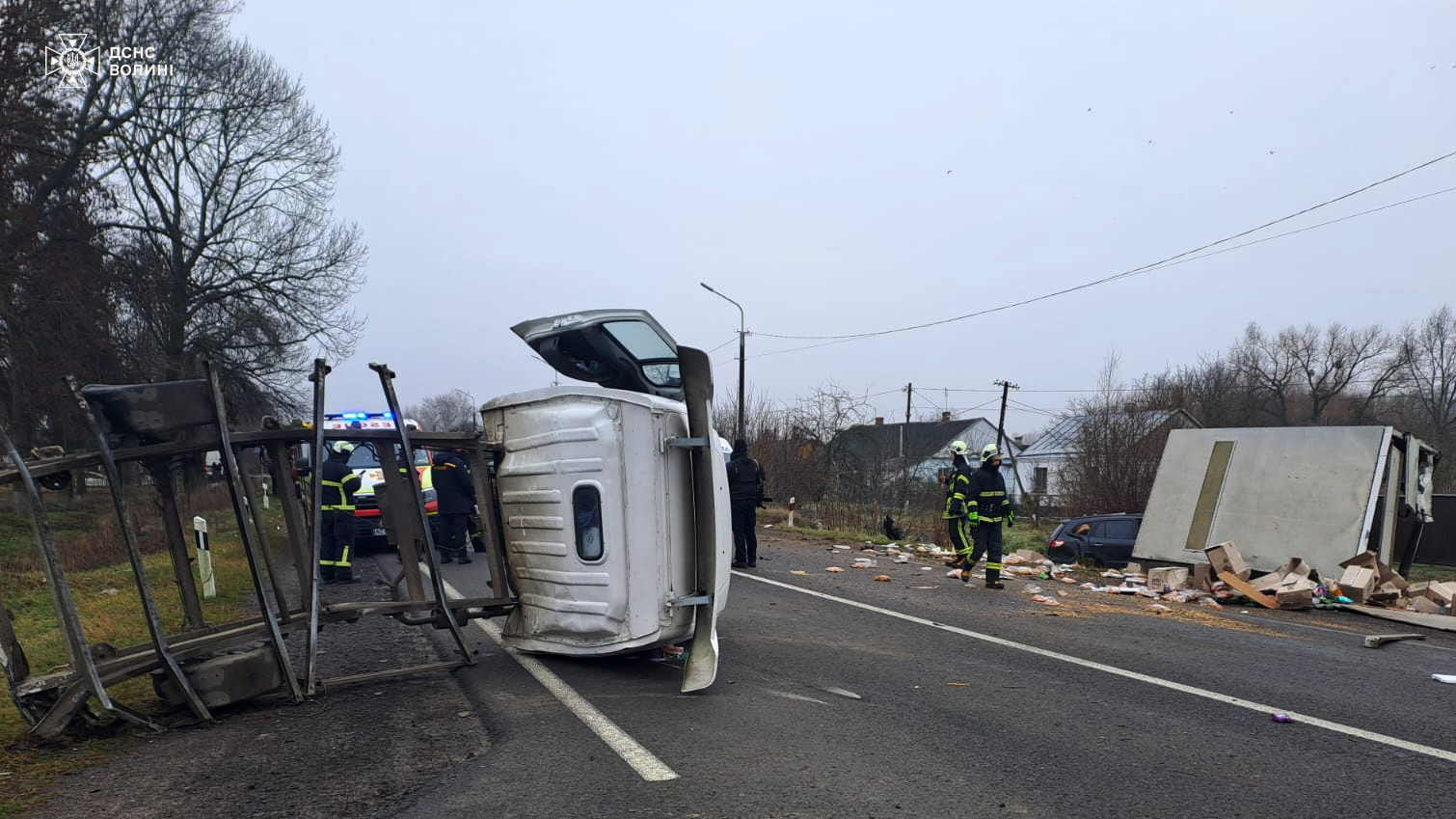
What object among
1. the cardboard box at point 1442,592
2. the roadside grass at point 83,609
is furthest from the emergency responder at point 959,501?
the roadside grass at point 83,609

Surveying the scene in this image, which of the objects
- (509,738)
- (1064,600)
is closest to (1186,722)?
(509,738)

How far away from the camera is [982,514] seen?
37.0ft

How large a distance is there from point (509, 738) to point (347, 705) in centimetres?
140

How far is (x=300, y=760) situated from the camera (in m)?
4.48

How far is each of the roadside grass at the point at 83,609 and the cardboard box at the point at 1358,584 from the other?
447 inches

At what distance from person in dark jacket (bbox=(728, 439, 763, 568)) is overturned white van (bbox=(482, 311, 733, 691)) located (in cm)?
637

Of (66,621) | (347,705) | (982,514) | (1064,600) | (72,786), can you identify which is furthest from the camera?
(982,514)

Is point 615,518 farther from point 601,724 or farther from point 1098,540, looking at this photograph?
point 1098,540

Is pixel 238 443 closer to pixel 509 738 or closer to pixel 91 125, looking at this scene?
pixel 509 738

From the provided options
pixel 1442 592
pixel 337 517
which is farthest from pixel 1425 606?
pixel 337 517

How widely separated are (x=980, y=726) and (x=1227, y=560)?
25.6ft

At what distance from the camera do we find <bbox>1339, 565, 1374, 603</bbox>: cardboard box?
1015cm

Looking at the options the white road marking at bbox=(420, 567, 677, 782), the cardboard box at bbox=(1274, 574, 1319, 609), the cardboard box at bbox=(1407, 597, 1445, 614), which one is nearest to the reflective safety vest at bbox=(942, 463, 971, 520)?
the cardboard box at bbox=(1274, 574, 1319, 609)

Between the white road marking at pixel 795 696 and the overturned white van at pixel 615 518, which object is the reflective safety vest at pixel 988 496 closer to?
the overturned white van at pixel 615 518
